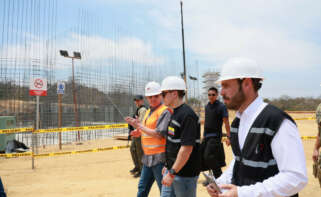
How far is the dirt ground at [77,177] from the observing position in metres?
5.38

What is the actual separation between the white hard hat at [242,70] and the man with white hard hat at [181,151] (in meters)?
1.16

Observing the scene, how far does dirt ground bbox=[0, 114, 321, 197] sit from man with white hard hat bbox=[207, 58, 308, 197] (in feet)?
12.3

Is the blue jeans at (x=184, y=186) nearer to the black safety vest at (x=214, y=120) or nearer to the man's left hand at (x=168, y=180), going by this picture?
the man's left hand at (x=168, y=180)

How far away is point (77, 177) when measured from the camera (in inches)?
263

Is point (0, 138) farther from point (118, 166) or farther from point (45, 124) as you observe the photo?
point (118, 166)

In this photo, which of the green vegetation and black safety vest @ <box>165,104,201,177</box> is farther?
the green vegetation

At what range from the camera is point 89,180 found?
250 inches

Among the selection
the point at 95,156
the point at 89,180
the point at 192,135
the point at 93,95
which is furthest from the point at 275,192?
the point at 93,95

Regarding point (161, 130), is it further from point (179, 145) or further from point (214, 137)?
point (214, 137)

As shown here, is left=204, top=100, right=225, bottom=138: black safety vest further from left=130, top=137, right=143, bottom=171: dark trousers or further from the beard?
the beard

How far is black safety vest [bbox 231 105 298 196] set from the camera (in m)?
1.35

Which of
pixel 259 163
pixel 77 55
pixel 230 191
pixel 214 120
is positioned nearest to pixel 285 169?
pixel 259 163

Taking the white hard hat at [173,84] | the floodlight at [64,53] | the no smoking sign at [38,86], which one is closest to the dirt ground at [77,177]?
the no smoking sign at [38,86]

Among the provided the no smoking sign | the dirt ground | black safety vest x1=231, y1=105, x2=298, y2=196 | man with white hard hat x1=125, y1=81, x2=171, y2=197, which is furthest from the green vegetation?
black safety vest x1=231, y1=105, x2=298, y2=196
